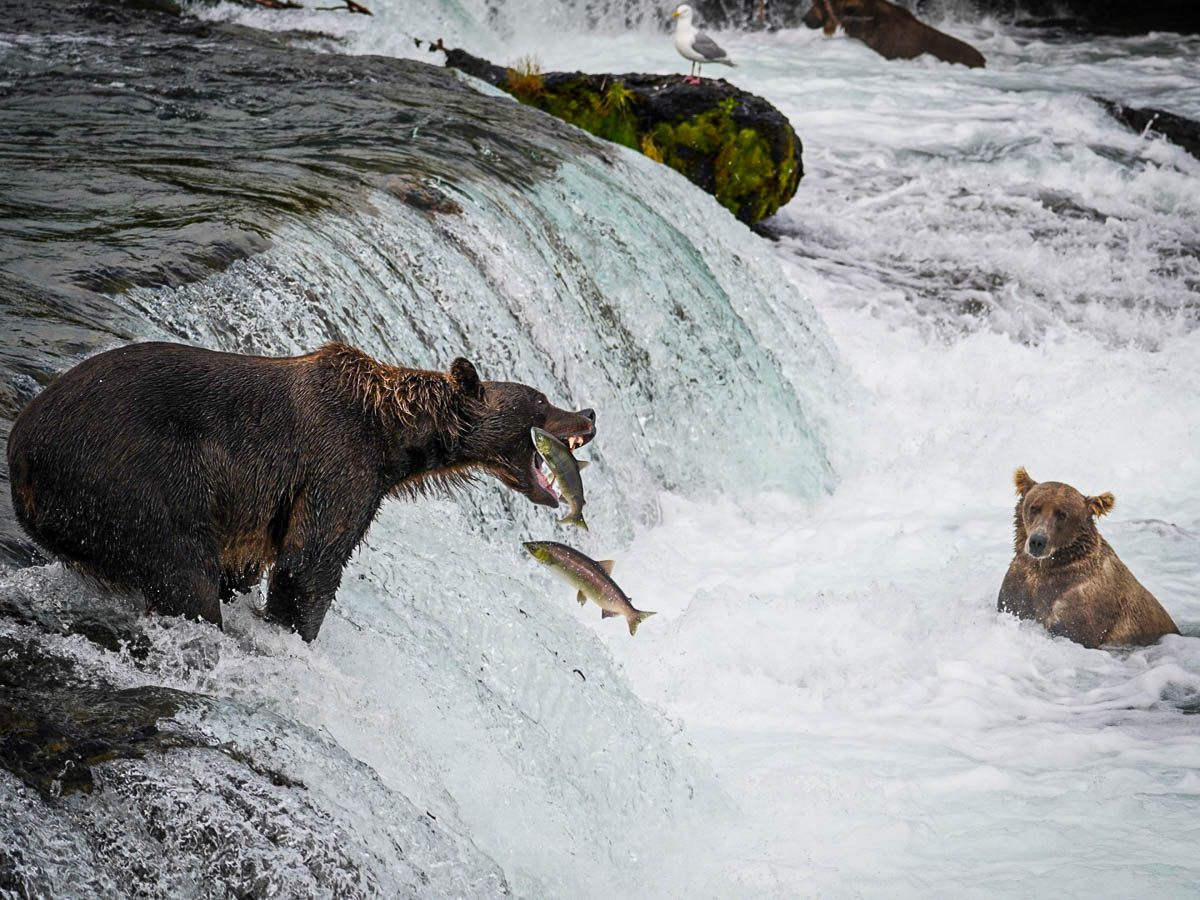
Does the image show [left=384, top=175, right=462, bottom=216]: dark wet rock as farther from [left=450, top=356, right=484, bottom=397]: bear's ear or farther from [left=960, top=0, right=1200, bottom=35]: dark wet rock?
[left=960, top=0, right=1200, bottom=35]: dark wet rock

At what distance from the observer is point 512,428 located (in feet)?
13.3

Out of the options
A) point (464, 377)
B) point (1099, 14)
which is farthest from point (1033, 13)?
point (464, 377)

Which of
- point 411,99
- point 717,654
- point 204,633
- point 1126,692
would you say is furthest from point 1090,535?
point 411,99

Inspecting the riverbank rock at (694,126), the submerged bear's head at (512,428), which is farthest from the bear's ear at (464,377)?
the riverbank rock at (694,126)

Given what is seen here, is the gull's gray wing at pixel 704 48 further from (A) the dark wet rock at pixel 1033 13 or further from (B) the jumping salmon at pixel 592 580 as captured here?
(B) the jumping salmon at pixel 592 580

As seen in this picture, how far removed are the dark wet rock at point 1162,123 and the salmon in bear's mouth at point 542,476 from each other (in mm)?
12596

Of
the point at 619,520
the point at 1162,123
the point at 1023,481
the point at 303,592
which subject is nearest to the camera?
the point at 303,592

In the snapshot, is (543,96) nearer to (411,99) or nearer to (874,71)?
(411,99)

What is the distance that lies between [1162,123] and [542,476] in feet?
43.3

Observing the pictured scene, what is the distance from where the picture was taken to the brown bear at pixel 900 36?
1850 cm

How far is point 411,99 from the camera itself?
9305 millimetres

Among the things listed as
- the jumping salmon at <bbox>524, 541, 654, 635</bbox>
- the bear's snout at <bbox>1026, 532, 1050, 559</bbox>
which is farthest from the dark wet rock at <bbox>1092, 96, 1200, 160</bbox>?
the jumping salmon at <bbox>524, 541, 654, 635</bbox>

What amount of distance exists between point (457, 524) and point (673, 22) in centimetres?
1528

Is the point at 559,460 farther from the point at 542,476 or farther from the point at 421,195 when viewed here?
the point at 421,195
